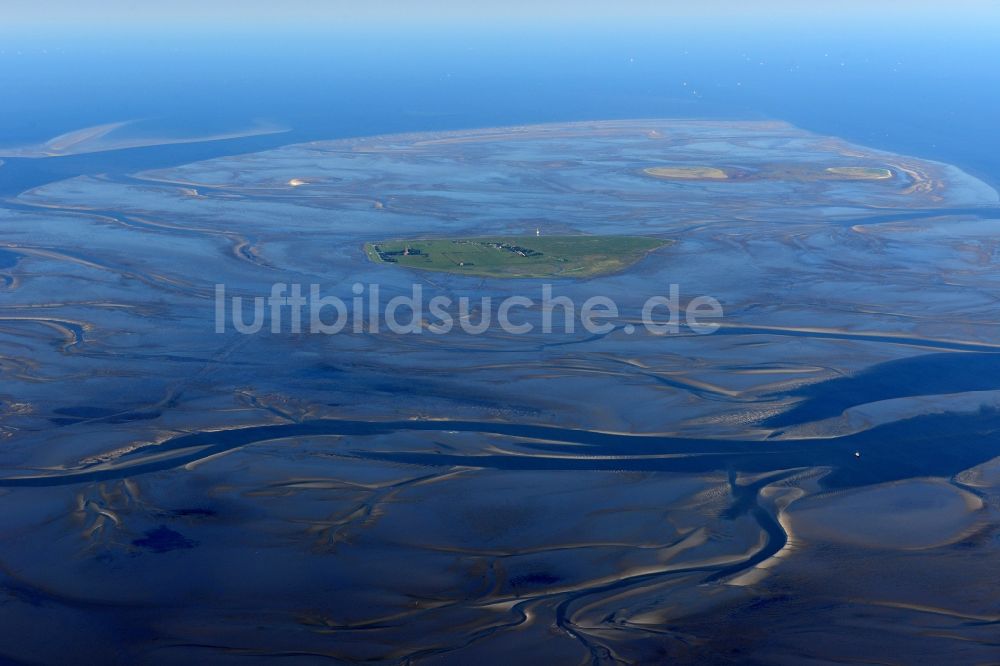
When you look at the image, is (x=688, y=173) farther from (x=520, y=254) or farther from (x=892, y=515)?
(x=892, y=515)

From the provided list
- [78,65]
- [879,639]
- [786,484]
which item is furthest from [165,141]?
[78,65]

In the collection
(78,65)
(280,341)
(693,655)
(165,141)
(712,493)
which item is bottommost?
(693,655)

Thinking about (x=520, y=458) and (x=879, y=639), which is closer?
(x=879, y=639)

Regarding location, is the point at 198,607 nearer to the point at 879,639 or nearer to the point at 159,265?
the point at 879,639

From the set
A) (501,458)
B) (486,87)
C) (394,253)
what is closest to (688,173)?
(394,253)

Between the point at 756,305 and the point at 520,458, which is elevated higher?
the point at 756,305

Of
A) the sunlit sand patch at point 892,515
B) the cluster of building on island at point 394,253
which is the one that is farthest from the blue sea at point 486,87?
the sunlit sand patch at point 892,515

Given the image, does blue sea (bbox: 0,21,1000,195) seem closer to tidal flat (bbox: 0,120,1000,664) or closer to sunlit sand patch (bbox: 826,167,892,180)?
sunlit sand patch (bbox: 826,167,892,180)
